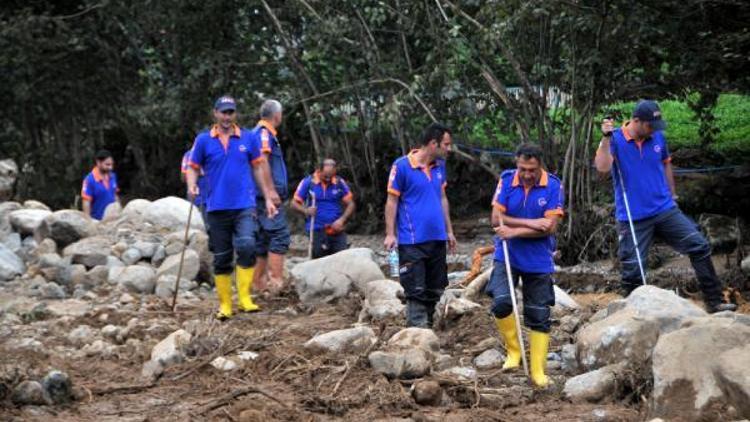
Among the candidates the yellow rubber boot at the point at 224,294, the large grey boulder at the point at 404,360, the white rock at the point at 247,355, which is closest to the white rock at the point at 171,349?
the white rock at the point at 247,355

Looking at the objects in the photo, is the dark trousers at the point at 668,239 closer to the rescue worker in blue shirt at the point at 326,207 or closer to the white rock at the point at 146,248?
the rescue worker in blue shirt at the point at 326,207

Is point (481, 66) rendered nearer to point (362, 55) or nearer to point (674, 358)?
point (362, 55)

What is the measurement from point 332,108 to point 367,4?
235 centimetres

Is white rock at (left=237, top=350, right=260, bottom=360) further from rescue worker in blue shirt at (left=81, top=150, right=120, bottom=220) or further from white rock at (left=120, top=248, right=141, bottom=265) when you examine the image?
rescue worker in blue shirt at (left=81, top=150, right=120, bottom=220)

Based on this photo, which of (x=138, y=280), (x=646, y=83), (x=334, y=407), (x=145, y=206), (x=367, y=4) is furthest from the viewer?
(x=367, y=4)

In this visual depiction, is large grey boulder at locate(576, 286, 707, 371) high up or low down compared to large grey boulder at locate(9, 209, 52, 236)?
down

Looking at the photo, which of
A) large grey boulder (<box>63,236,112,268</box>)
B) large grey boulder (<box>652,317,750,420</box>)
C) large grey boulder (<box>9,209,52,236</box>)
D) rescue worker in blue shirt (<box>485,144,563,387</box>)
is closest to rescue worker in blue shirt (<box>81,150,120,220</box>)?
large grey boulder (<box>9,209,52,236</box>)

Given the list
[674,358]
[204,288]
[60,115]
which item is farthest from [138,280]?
[60,115]

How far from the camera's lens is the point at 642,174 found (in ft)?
32.4

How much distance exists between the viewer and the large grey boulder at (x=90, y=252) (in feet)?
46.4

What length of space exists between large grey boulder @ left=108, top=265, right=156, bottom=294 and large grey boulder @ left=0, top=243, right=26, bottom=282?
1.26 m

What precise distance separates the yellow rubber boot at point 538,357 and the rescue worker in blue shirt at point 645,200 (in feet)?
6.42

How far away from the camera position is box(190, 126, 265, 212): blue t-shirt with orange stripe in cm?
1059

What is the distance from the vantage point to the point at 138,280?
13164 mm
